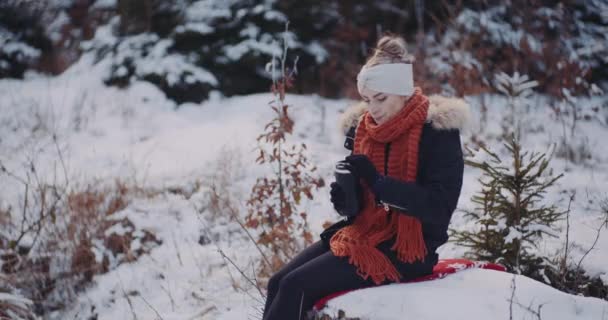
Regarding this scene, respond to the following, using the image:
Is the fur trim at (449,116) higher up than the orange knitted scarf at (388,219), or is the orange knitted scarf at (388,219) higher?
the fur trim at (449,116)

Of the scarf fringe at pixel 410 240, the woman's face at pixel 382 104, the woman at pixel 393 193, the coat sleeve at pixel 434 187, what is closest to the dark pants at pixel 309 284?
the woman at pixel 393 193

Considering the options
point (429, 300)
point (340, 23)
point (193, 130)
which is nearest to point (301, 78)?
point (340, 23)

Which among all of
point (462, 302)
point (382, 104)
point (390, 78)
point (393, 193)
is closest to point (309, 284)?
point (393, 193)

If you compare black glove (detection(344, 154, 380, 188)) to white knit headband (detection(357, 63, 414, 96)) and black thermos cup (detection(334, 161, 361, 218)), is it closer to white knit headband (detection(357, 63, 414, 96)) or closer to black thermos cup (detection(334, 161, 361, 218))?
black thermos cup (detection(334, 161, 361, 218))

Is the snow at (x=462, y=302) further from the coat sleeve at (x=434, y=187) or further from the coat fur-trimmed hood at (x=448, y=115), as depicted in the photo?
the coat fur-trimmed hood at (x=448, y=115)

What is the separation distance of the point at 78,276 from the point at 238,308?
71.5 inches

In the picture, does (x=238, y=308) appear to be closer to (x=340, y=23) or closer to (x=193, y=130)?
(x=193, y=130)

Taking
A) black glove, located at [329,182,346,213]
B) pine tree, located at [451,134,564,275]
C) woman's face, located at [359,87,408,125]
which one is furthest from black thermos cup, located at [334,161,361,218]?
pine tree, located at [451,134,564,275]

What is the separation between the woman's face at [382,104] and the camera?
90.2 inches

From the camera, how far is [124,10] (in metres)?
8.66

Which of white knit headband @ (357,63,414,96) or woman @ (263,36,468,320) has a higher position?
white knit headband @ (357,63,414,96)

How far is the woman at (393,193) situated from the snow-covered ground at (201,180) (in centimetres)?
12

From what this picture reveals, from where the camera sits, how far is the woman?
2.12 metres

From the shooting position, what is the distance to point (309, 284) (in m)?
2.17
